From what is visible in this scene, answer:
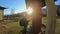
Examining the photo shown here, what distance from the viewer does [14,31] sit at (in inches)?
91.4

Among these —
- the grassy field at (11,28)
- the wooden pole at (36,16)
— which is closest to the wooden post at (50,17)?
the wooden pole at (36,16)

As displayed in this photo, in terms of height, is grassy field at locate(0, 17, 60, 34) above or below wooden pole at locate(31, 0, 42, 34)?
below

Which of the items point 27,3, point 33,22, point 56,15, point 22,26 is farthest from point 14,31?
point 56,15

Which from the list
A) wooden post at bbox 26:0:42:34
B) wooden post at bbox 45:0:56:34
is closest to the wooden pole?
wooden post at bbox 26:0:42:34

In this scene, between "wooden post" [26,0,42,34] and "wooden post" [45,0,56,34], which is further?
"wooden post" [26,0,42,34]

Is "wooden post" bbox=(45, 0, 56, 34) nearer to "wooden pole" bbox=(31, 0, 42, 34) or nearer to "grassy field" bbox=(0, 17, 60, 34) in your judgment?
"wooden pole" bbox=(31, 0, 42, 34)

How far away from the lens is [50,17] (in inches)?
83.3

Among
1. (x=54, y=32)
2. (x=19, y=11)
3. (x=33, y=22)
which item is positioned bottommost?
(x=54, y=32)

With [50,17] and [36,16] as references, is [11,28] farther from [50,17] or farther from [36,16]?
[50,17]

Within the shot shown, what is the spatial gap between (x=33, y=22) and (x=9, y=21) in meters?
0.38

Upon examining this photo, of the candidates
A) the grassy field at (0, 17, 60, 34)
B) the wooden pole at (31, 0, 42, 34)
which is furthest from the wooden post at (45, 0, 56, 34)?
the grassy field at (0, 17, 60, 34)

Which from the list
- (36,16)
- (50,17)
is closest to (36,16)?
(36,16)

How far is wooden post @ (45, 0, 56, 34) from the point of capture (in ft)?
6.88

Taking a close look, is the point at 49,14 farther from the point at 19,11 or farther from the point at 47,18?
the point at 19,11
